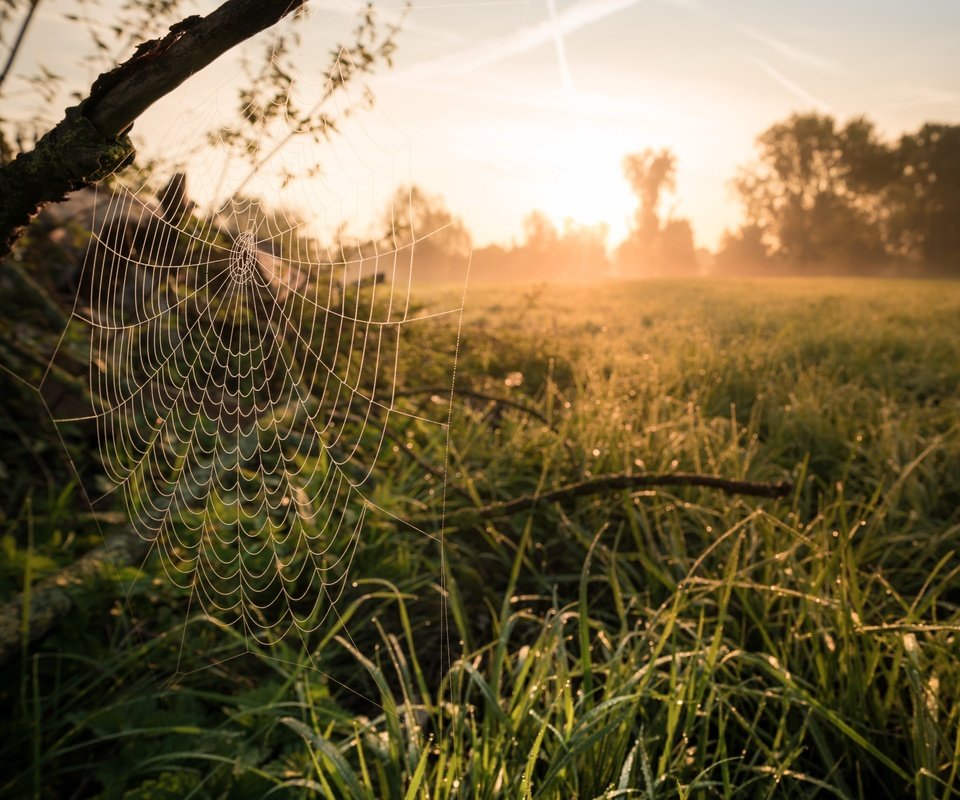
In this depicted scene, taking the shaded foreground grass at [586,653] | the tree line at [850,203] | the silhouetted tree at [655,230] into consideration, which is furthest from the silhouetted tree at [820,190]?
the shaded foreground grass at [586,653]

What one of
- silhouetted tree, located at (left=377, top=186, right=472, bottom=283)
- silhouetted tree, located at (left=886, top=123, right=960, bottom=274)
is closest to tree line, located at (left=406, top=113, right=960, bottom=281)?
silhouetted tree, located at (left=886, top=123, right=960, bottom=274)

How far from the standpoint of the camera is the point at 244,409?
11.1 feet

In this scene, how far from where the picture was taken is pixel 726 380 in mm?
4414

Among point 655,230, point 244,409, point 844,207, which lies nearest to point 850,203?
point 844,207

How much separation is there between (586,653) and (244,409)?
99.3 inches

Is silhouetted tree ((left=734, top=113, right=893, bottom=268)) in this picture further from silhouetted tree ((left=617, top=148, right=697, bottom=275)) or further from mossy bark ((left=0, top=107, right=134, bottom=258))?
mossy bark ((left=0, top=107, right=134, bottom=258))

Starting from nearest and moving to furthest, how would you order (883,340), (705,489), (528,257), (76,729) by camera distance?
(76,729) → (705,489) → (883,340) → (528,257)

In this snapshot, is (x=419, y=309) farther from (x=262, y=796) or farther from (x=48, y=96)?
(x=262, y=796)

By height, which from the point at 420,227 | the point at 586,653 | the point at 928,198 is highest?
the point at 928,198

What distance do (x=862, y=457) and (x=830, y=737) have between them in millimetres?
2220

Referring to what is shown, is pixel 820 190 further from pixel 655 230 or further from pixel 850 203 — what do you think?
pixel 655 230

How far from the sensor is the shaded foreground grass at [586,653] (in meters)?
1.37

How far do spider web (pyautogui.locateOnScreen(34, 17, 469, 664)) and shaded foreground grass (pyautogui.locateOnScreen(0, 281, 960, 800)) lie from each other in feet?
0.47

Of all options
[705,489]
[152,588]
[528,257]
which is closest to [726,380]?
[705,489]
